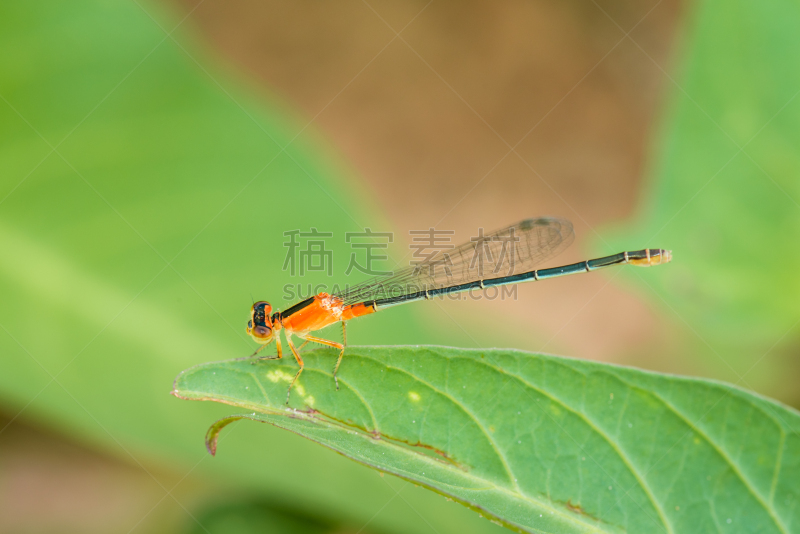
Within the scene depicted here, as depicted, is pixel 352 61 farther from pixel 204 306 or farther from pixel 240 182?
pixel 204 306

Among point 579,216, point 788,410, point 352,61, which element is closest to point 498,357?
point 788,410

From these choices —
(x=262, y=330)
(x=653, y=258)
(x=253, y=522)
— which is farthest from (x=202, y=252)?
(x=653, y=258)

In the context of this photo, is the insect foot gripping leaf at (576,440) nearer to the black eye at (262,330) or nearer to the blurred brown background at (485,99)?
the black eye at (262,330)

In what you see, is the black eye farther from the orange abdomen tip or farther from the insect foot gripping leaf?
the orange abdomen tip

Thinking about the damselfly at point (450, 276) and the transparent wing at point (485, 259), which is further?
the transparent wing at point (485, 259)

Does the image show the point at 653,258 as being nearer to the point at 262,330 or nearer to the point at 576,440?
the point at 576,440

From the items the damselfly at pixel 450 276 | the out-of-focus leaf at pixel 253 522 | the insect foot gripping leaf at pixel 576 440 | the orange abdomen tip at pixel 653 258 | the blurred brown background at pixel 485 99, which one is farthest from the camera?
the blurred brown background at pixel 485 99

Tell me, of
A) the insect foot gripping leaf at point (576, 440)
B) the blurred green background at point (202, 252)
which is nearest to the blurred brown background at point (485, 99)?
the blurred green background at point (202, 252)
